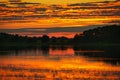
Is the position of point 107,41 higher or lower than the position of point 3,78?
lower

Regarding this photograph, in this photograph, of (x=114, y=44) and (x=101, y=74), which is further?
(x=114, y=44)

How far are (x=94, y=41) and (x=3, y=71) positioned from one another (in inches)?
4446

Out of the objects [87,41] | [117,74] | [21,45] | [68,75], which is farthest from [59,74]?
[21,45]

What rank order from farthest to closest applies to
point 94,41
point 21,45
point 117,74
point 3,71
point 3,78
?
point 21,45, point 94,41, point 3,71, point 117,74, point 3,78

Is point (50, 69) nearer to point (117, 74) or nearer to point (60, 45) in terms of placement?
point (117, 74)

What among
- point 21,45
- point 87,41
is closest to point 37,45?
point 21,45

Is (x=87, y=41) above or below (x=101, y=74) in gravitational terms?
below

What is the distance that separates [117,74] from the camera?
160 feet

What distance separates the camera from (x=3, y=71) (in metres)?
52.4

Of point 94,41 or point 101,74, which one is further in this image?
point 94,41

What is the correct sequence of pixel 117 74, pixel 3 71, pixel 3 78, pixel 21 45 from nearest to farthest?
pixel 3 78 < pixel 117 74 < pixel 3 71 < pixel 21 45

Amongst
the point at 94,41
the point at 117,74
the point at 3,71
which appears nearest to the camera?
the point at 117,74

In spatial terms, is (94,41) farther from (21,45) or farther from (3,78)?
(3,78)

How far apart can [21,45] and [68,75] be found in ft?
419
